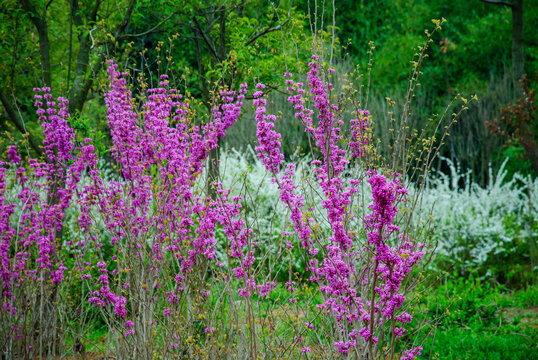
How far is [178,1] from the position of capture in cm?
487

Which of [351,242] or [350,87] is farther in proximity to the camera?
[350,87]

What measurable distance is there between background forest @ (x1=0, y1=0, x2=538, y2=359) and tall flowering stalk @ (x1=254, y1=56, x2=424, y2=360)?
19 centimetres

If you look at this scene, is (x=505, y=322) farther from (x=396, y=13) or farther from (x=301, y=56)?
(x=396, y=13)

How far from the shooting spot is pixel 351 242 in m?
2.69

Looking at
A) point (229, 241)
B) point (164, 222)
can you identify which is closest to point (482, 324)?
point (229, 241)

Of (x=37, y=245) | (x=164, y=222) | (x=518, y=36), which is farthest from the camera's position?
(x=518, y=36)

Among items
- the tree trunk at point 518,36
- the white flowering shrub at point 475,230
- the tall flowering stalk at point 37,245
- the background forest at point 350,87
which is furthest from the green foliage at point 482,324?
the tree trunk at point 518,36

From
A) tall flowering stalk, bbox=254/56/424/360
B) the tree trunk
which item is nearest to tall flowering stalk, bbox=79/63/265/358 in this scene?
tall flowering stalk, bbox=254/56/424/360

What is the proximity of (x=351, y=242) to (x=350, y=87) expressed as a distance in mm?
1036

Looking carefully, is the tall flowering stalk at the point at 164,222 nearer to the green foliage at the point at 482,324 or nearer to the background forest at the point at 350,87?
the background forest at the point at 350,87

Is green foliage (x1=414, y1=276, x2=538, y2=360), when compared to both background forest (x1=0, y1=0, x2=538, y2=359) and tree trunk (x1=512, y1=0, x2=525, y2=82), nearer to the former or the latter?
background forest (x1=0, y1=0, x2=538, y2=359)

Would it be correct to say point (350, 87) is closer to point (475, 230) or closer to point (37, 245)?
point (37, 245)

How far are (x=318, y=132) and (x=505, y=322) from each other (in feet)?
11.8

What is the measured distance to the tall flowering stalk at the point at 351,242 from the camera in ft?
7.30
